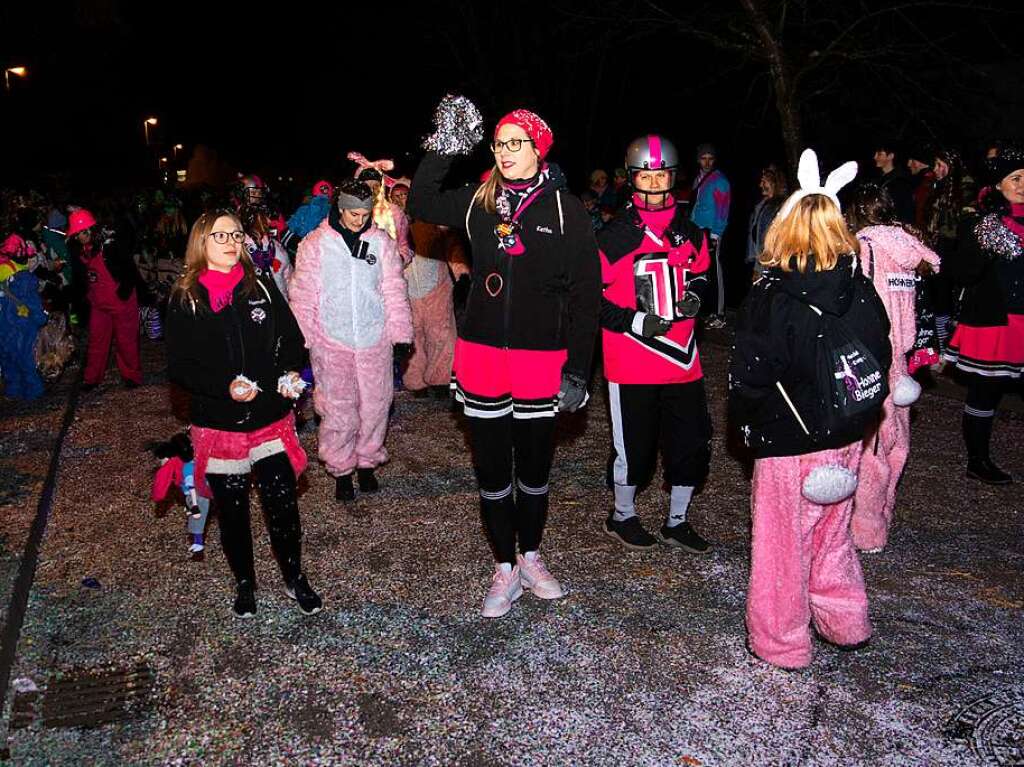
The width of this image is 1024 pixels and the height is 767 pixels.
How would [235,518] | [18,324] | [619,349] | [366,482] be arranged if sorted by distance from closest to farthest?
[235,518] < [619,349] < [366,482] < [18,324]

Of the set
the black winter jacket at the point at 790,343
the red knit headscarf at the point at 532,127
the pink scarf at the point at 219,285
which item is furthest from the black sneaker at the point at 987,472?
the pink scarf at the point at 219,285

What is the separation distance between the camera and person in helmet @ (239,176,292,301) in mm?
7348

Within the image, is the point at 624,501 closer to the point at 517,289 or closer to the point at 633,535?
the point at 633,535

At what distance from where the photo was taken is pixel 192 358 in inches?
167

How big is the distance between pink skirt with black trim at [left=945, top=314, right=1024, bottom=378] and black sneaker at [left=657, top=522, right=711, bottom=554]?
227cm

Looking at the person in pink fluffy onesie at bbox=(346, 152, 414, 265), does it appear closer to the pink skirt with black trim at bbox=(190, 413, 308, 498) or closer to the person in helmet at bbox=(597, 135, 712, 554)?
the person in helmet at bbox=(597, 135, 712, 554)

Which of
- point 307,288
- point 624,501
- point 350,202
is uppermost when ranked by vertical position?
point 350,202

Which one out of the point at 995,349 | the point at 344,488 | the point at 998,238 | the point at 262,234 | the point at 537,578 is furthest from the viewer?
the point at 262,234

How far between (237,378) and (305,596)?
1.17m

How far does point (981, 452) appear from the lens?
20.8 ft

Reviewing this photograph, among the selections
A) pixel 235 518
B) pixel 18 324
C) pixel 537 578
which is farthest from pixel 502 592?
pixel 18 324

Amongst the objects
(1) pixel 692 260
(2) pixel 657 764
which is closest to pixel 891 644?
(2) pixel 657 764

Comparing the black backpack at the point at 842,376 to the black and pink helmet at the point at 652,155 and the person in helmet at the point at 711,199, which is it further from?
Result: the person in helmet at the point at 711,199

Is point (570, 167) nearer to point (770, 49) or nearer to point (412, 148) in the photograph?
point (412, 148)
